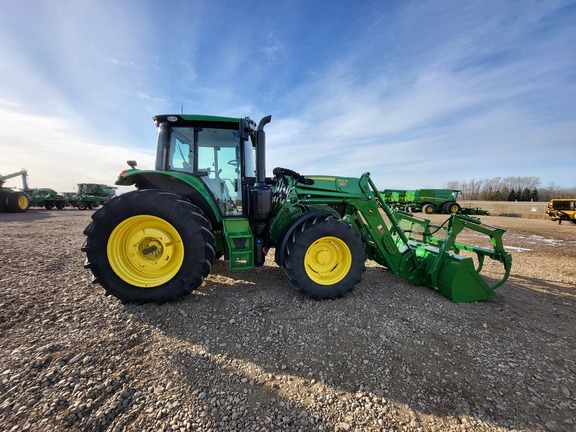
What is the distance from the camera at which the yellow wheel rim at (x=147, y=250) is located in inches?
125

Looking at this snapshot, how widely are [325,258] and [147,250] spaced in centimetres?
238

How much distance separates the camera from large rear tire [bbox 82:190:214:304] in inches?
120

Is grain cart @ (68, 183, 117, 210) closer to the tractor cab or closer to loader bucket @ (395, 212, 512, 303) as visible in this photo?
the tractor cab

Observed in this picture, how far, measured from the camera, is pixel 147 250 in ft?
10.5

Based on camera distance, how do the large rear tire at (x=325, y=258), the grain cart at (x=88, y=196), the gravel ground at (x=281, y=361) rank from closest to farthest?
1. the gravel ground at (x=281, y=361)
2. the large rear tire at (x=325, y=258)
3. the grain cart at (x=88, y=196)

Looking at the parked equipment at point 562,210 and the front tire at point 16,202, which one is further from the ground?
the front tire at point 16,202

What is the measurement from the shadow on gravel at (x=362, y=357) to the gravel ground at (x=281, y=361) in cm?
1

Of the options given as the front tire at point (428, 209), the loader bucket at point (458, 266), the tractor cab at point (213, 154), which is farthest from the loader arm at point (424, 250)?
the front tire at point (428, 209)

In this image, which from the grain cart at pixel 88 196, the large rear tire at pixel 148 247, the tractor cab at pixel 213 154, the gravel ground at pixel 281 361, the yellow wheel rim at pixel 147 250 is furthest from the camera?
the grain cart at pixel 88 196

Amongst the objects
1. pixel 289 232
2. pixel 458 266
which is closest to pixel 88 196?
pixel 289 232

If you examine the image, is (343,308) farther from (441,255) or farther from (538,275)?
(538,275)

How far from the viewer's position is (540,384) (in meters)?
2.09

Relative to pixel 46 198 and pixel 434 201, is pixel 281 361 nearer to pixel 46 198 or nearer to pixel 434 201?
pixel 434 201

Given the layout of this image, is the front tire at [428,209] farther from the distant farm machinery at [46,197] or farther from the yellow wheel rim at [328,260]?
the distant farm machinery at [46,197]
